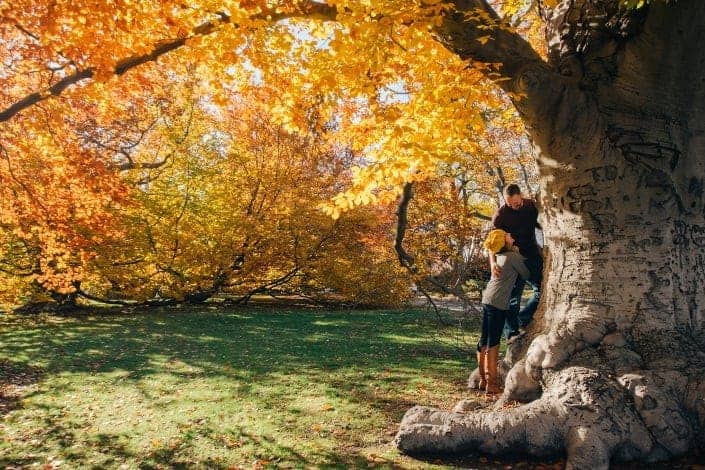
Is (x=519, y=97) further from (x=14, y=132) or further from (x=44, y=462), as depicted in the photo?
(x=14, y=132)

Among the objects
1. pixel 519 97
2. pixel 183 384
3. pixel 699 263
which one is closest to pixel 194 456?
pixel 183 384

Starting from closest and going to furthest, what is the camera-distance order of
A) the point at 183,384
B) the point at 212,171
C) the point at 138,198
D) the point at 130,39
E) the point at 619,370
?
the point at 619,370 < the point at 183,384 < the point at 130,39 < the point at 138,198 < the point at 212,171

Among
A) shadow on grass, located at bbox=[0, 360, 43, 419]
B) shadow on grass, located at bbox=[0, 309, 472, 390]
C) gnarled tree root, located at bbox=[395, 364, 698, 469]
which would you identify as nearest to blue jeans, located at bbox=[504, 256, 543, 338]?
shadow on grass, located at bbox=[0, 309, 472, 390]

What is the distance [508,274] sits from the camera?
17.7ft

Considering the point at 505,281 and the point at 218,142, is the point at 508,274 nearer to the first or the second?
the point at 505,281

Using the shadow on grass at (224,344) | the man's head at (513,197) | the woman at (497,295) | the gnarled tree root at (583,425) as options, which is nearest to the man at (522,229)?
the man's head at (513,197)

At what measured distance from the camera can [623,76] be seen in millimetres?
4438

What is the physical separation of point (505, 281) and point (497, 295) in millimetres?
183

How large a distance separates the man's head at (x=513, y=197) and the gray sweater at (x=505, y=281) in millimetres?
645

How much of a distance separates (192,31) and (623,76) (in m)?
5.27

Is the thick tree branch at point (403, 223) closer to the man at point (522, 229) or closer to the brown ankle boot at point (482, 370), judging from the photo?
the man at point (522, 229)

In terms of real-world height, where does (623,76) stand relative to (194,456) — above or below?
above

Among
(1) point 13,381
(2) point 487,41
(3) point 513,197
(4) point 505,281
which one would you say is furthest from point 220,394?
(2) point 487,41

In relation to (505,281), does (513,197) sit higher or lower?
higher
